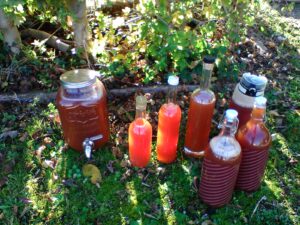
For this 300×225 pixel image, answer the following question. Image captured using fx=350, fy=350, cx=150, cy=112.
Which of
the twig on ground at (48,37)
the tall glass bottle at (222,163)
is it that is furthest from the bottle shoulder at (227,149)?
the twig on ground at (48,37)

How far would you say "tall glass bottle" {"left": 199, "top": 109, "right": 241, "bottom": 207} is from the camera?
1766 millimetres

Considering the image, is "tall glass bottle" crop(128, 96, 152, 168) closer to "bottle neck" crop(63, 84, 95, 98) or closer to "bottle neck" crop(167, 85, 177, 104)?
"bottle neck" crop(167, 85, 177, 104)

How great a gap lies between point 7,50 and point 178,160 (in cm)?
166

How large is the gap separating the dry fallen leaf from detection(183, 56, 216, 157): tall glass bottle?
58 cm

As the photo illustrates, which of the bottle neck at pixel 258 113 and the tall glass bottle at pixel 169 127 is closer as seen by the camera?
the bottle neck at pixel 258 113

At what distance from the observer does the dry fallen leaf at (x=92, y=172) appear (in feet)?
7.07

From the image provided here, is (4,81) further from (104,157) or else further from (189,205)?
(189,205)

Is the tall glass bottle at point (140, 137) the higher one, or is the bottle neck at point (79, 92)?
the bottle neck at point (79, 92)

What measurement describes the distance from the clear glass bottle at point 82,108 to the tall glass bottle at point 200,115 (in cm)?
54

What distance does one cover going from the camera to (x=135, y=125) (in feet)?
6.64

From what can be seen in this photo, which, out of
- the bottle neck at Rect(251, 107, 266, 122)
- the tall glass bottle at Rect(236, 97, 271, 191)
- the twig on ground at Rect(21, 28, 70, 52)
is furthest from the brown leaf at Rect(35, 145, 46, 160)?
the bottle neck at Rect(251, 107, 266, 122)

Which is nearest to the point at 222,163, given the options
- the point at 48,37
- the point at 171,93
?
the point at 171,93

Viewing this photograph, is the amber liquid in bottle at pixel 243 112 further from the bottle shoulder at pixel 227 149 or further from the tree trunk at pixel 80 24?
the tree trunk at pixel 80 24

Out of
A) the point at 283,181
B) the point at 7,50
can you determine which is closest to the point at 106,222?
the point at 283,181
